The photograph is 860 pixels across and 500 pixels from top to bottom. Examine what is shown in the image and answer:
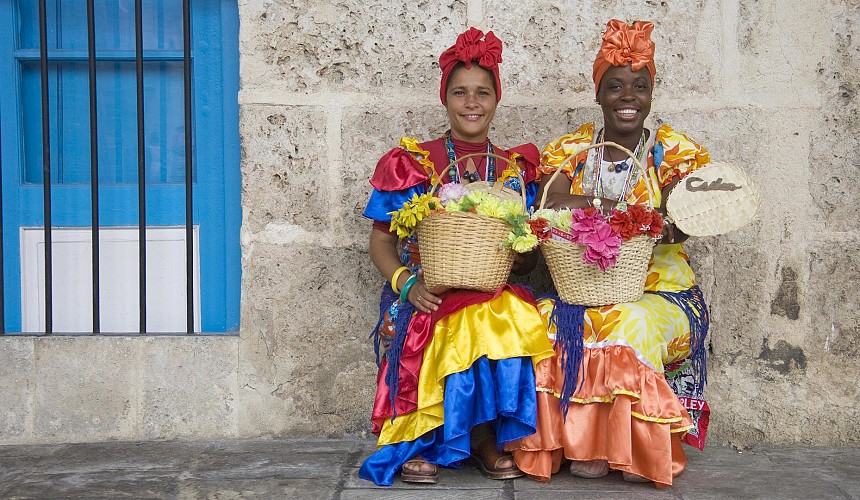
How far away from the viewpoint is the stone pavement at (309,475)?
3.24 metres

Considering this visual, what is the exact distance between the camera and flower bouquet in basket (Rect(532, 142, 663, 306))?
122 inches

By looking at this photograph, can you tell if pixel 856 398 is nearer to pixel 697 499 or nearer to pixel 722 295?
pixel 722 295

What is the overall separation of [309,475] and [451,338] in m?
0.80

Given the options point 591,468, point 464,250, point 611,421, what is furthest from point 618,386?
point 464,250

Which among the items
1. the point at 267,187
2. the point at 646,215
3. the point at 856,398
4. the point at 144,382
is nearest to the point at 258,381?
the point at 144,382

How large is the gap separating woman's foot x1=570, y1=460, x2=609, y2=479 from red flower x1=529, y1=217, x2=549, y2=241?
89 cm

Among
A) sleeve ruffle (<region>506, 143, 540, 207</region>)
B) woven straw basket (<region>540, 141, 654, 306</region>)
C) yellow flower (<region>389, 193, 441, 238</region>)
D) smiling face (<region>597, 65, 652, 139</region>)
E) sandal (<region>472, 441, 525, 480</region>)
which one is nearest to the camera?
woven straw basket (<region>540, 141, 654, 306</region>)

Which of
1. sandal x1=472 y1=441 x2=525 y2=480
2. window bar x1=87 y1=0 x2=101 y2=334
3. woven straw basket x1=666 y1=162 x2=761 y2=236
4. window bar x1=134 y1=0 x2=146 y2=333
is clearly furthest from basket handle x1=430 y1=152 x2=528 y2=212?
window bar x1=87 y1=0 x2=101 y2=334

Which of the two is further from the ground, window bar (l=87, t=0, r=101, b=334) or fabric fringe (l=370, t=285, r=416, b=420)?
window bar (l=87, t=0, r=101, b=334)

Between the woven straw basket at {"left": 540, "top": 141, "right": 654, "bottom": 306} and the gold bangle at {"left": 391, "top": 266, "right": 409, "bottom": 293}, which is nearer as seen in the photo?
the woven straw basket at {"left": 540, "top": 141, "right": 654, "bottom": 306}

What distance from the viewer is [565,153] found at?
146 inches

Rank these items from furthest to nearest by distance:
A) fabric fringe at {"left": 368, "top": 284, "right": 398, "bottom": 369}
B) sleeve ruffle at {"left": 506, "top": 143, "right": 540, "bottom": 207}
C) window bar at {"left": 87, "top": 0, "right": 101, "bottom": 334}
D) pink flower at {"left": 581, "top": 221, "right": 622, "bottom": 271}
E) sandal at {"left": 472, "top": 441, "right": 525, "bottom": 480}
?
window bar at {"left": 87, "top": 0, "right": 101, "bottom": 334} < sleeve ruffle at {"left": 506, "top": 143, "right": 540, "bottom": 207} < fabric fringe at {"left": 368, "top": 284, "right": 398, "bottom": 369} < sandal at {"left": 472, "top": 441, "right": 525, "bottom": 480} < pink flower at {"left": 581, "top": 221, "right": 622, "bottom": 271}

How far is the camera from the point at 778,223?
398 centimetres

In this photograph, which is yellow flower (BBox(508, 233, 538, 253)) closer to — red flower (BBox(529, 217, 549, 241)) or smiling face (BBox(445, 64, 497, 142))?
red flower (BBox(529, 217, 549, 241))
